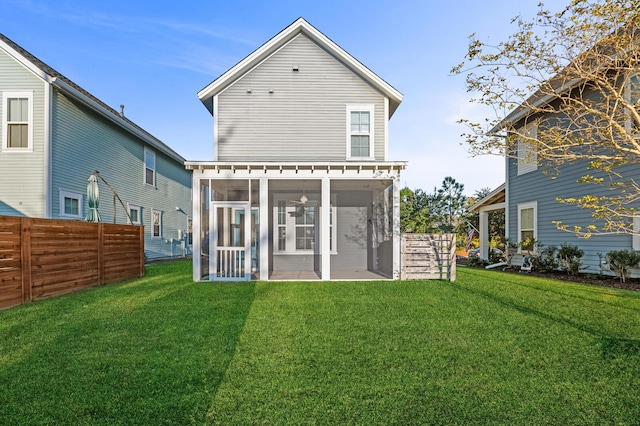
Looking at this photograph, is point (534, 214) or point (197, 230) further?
point (534, 214)

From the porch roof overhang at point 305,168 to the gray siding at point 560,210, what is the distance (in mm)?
3945

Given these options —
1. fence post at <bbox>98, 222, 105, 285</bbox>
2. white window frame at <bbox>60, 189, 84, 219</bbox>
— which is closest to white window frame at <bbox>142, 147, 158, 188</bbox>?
white window frame at <bbox>60, 189, 84, 219</bbox>

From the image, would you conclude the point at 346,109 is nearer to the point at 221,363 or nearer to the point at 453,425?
the point at 221,363

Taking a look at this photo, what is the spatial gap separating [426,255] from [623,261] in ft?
16.7

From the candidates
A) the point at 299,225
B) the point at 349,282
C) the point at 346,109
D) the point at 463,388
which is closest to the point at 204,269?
the point at 299,225

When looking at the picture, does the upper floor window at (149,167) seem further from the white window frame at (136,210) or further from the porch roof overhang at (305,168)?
the porch roof overhang at (305,168)

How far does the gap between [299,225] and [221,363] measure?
928 centimetres

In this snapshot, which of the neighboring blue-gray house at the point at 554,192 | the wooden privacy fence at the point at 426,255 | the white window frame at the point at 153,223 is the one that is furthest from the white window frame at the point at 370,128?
the white window frame at the point at 153,223

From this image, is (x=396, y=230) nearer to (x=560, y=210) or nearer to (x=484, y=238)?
(x=560, y=210)

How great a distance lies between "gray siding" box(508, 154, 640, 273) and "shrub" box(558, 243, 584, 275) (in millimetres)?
422

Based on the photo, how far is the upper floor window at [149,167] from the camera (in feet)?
60.8

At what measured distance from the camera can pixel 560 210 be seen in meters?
12.2

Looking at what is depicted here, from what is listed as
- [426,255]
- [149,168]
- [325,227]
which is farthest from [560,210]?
[149,168]

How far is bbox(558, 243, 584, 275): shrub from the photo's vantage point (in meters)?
10.9
